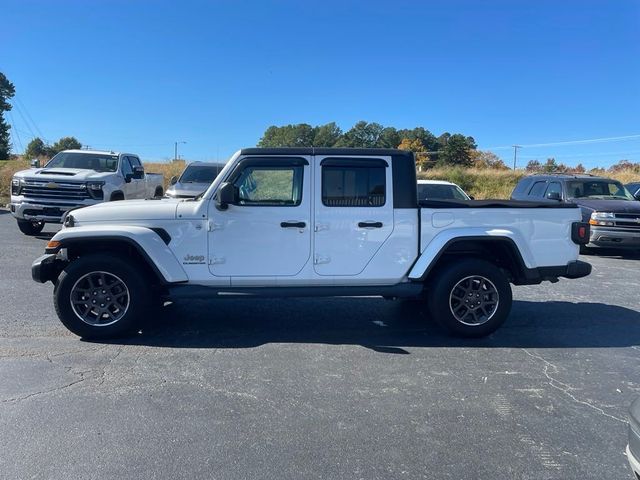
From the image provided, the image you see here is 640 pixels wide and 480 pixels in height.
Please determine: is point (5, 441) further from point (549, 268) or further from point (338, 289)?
point (549, 268)

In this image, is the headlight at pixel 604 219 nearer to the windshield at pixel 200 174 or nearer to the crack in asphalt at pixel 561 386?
the crack in asphalt at pixel 561 386

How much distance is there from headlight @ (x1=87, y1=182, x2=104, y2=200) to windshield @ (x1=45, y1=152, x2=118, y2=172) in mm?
1235

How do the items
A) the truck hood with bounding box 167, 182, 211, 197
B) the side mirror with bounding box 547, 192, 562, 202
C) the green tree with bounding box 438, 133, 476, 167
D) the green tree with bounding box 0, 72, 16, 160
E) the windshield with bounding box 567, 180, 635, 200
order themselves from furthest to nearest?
the green tree with bounding box 0, 72, 16, 160 → the green tree with bounding box 438, 133, 476, 167 → the truck hood with bounding box 167, 182, 211, 197 → the windshield with bounding box 567, 180, 635, 200 → the side mirror with bounding box 547, 192, 562, 202

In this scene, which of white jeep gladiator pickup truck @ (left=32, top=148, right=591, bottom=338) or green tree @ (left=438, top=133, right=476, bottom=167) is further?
green tree @ (left=438, top=133, right=476, bottom=167)

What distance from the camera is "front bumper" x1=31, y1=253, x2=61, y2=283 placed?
17.8ft

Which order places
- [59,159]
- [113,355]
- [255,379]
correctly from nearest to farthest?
[255,379] < [113,355] < [59,159]

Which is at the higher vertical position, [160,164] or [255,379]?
[160,164]

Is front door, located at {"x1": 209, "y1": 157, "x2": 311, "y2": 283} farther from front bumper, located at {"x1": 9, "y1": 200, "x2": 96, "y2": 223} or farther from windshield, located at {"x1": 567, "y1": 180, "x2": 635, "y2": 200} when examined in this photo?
windshield, located at {"x1": 567, "y1": 180, "x2": 635, "y2": 200}

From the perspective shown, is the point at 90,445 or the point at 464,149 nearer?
the point at 90,445

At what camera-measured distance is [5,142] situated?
60.2 metres

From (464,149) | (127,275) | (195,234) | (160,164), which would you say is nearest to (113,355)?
(127,275)

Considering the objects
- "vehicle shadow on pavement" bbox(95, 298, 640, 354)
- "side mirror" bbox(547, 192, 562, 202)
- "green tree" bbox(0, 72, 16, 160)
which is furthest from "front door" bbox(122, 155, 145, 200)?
"green tree" bbox(0, 72, 16, 160)

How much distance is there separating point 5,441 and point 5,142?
67581 millimetres

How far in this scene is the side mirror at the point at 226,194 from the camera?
5289 millimetres
